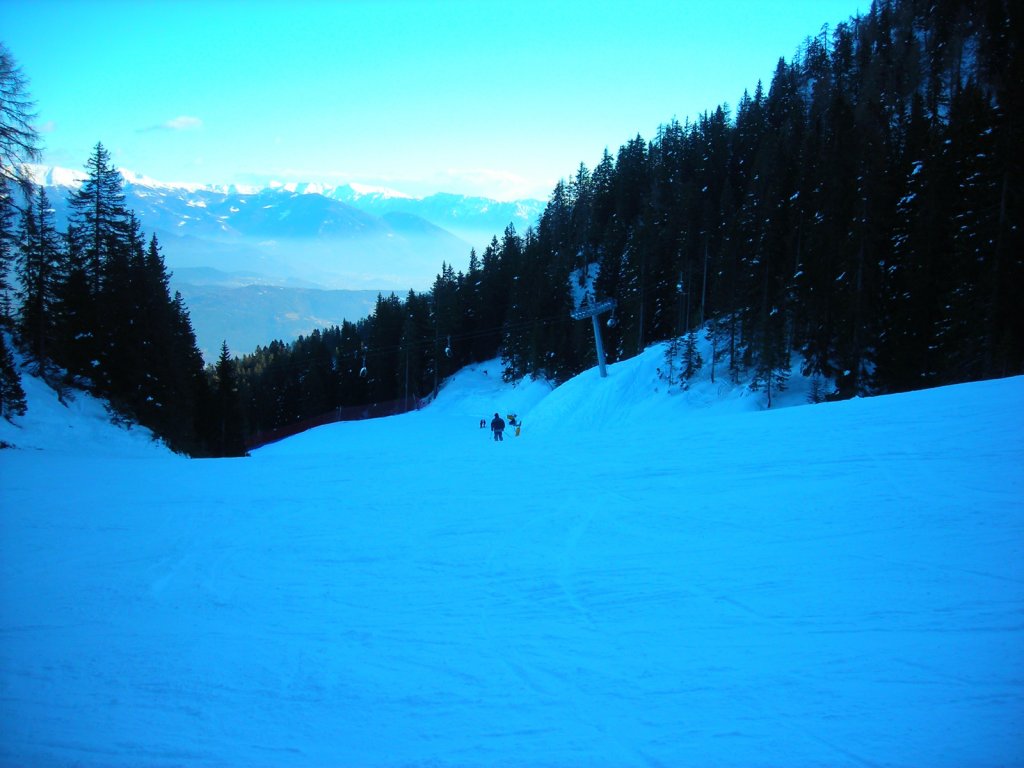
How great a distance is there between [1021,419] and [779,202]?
32.9 metres

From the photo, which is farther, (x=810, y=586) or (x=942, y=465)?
(x=942, y=465)

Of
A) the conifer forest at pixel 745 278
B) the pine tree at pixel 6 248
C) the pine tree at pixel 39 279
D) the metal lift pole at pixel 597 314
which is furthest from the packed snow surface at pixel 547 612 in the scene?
the metal lift pole at pixel 597 314

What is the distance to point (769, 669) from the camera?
6.06 metres

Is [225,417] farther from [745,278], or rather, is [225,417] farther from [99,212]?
[745,278]

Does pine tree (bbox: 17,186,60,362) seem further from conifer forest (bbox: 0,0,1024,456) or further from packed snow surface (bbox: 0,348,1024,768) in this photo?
packed snow surface (bbox: 0,348,1024,768)

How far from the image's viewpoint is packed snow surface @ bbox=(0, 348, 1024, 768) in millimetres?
5184

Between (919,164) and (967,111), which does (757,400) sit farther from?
(967,111)

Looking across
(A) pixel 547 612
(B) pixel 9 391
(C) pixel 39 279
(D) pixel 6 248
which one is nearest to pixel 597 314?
(C) pixel 39 279

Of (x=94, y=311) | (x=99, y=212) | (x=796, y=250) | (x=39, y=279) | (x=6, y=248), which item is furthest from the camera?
(x=796, y=250)

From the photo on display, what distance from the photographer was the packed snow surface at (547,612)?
17.0 feet

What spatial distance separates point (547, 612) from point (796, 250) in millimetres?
38527

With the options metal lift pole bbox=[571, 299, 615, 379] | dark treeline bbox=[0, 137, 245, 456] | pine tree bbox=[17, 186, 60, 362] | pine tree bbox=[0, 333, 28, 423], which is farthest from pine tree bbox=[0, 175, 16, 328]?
metal lift pole bbox=[571, 299, 615, 379]

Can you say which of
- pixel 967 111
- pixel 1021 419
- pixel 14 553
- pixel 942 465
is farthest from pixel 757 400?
pixel 14 553

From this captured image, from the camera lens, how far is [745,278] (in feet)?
136
